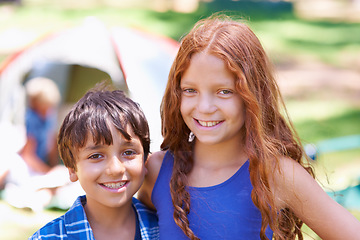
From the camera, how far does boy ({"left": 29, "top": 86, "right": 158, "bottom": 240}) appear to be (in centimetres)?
176

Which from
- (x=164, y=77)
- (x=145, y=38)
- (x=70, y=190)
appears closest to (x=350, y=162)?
(x=164, y=77)

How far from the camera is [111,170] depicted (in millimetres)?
1745

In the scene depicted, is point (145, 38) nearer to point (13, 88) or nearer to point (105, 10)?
point (13, 88)

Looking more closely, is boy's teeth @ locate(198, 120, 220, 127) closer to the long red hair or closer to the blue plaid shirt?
the long red hair

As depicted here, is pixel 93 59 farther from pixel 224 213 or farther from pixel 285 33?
pixel 285 33

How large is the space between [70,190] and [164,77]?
3.65ft

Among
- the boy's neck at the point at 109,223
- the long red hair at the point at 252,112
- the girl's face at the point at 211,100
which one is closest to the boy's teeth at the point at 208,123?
the girl's face at the point at 211,100

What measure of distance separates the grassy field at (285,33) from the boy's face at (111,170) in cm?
304

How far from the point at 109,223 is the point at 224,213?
46 cm

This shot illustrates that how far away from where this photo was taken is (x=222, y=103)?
5.49 feet

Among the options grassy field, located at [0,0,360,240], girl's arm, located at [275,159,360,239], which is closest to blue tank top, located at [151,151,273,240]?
girl's arm, located at [275,159,360,239]

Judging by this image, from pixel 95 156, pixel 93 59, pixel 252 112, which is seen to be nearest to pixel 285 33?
pixel 93 59

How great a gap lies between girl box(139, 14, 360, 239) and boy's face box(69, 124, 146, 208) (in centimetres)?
16

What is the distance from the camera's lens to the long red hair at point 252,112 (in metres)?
1.67
